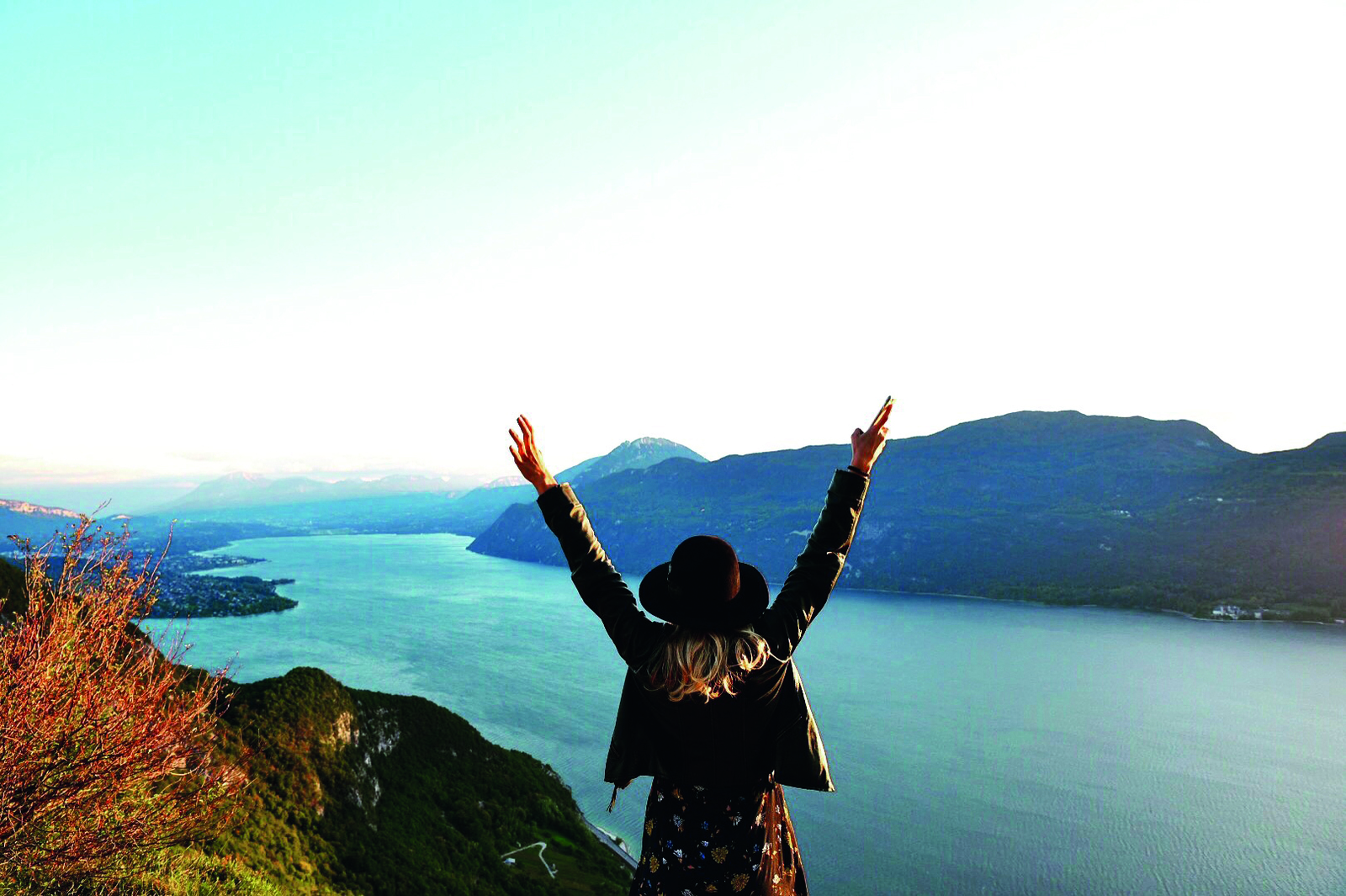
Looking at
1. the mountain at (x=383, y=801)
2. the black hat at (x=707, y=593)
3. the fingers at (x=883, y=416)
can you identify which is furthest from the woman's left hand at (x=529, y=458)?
the mountain at (x=383, y=801)

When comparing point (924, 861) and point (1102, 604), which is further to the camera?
point (1102, 604)

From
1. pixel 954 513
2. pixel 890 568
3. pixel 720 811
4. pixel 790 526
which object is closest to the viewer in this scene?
pixel 720 811

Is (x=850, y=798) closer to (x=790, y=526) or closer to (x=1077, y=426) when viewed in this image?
(x=790, y=526)

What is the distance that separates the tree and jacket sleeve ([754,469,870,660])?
243 inches

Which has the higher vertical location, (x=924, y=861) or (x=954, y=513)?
(x=954, y=513)

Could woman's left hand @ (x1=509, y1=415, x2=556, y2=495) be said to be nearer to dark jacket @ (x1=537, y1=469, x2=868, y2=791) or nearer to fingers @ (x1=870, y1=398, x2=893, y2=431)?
dark jacket @ (x1=537, y1=469, x2=868, y2=791)

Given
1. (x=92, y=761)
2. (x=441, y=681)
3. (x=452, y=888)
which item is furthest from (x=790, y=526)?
(x=92, y=761)

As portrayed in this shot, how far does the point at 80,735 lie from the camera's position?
224 inches

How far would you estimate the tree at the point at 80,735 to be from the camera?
5280mm

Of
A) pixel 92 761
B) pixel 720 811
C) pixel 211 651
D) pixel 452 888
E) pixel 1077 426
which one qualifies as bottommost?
pixel 211 651

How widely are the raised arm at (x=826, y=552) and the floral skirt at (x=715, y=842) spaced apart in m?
0.48

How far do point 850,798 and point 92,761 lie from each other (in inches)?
1691

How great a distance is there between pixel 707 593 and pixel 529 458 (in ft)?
3.02

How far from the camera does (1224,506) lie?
12475cm
